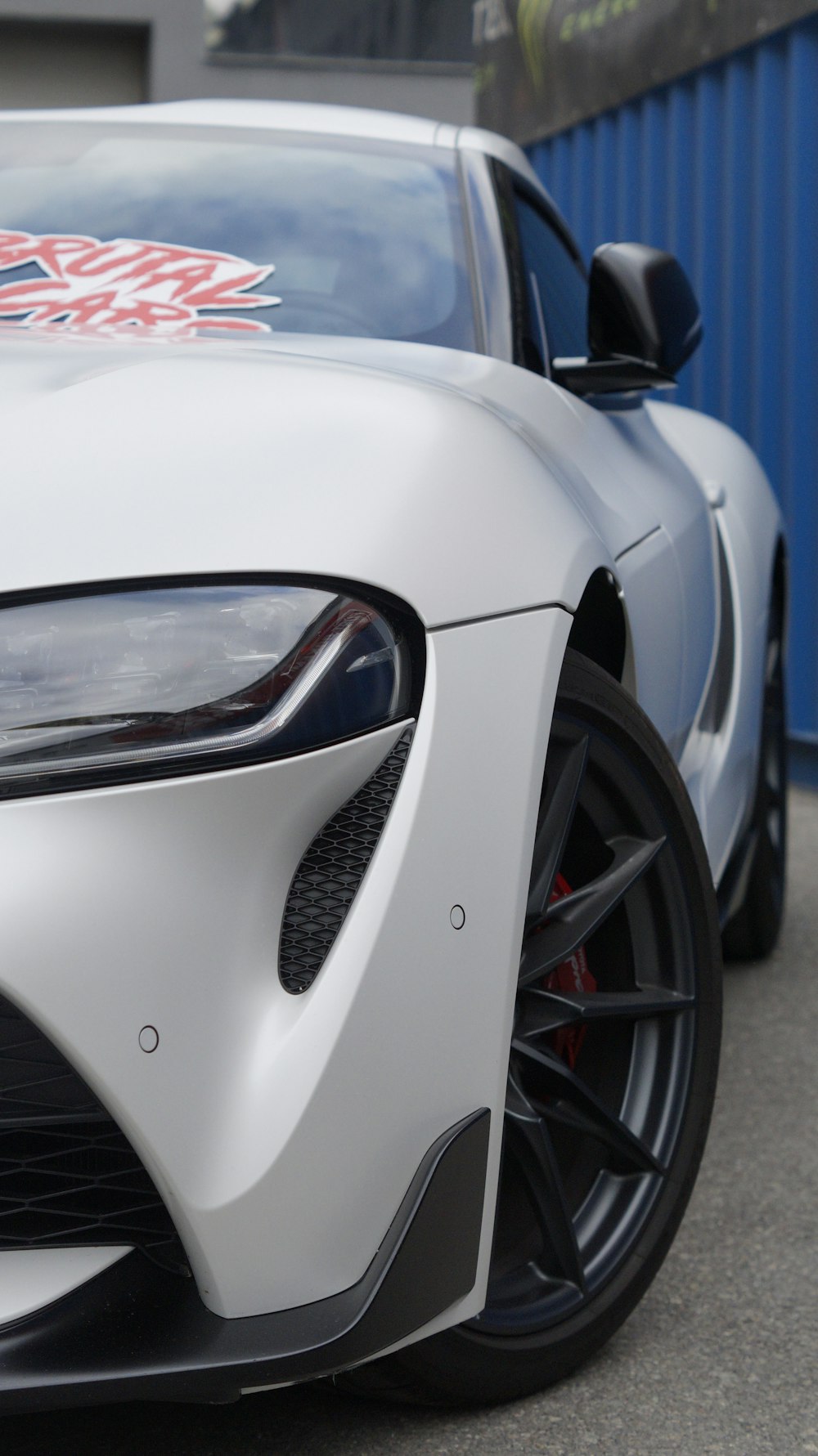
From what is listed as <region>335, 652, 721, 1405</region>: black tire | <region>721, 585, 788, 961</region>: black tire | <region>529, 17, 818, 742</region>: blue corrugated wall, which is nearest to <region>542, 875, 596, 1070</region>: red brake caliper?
<region>335, 652, 721, 1405</region>: black tire

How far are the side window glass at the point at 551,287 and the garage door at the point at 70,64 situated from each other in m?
10.5

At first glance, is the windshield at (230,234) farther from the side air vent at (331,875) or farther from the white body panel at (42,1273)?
the white body panel at (42,1273)

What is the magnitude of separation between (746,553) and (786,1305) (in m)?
1.45

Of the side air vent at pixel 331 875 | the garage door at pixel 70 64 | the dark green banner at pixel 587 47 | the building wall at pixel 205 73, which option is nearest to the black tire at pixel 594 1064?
the side air vent at pixel 331 875

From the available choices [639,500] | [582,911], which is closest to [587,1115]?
[582,911]

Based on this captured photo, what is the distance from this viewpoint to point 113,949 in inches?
44.0

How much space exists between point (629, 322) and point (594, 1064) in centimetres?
108

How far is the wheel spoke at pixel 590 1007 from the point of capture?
152 cm

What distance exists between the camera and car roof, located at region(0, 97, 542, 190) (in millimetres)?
2592

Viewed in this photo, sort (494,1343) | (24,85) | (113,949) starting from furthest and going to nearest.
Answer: (24,85)
(494,1343)
(113,949)

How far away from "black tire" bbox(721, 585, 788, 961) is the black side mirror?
1027 millimetres

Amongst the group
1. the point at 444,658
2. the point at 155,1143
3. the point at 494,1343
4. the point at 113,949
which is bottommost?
the point at 494,1343

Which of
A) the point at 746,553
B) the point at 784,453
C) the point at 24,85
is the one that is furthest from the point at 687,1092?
the point at 24,85

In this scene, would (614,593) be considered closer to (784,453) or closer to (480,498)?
(480,498)
